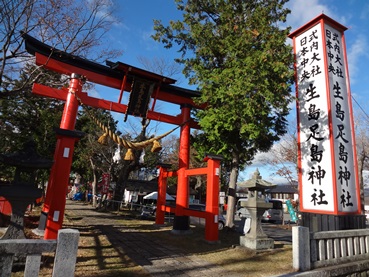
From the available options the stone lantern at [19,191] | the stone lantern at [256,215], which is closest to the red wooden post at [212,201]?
the stone lantern at [256,215]

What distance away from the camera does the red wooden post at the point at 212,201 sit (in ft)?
30.2

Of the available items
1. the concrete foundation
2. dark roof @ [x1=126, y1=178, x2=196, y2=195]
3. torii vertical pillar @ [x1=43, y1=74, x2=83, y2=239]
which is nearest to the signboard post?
the concrete foundation

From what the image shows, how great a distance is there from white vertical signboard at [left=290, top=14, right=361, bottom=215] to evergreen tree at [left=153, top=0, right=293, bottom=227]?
74cm

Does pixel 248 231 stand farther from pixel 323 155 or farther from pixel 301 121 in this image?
pixel 301 121

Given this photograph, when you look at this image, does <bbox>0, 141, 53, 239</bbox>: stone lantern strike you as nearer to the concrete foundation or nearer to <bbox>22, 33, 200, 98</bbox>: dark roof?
<bbox>22, 33, 200, 98</bbox>: dark roof

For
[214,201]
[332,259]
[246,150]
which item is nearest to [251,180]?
[214,201]

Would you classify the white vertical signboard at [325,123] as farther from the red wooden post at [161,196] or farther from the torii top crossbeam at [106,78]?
the red wooden post at [161,196]

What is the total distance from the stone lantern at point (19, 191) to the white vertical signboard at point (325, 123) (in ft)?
23.5

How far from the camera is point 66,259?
12.0ft

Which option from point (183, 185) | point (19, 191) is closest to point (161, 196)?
point (183, 185)

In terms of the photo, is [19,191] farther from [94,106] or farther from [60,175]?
[94,106]

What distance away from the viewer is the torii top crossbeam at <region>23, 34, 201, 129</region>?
861cm

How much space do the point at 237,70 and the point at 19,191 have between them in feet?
24.0

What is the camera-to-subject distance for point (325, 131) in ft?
25.0
